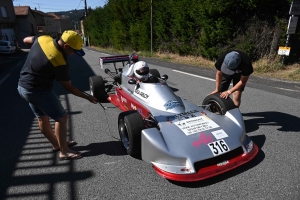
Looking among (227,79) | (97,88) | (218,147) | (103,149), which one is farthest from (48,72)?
(227,79)

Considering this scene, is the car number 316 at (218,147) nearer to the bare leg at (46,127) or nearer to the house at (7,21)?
the bare leg at (46,127)

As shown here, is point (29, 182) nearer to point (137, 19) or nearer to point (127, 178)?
point (127, 178)

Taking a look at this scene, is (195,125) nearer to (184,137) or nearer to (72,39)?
(184,137)

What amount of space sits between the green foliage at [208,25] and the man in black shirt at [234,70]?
6.60 m

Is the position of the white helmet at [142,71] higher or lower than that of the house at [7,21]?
lower

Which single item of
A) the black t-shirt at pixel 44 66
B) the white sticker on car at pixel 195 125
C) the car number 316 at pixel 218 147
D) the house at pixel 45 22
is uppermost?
the house at pixel 45 22

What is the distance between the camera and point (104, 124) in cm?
452

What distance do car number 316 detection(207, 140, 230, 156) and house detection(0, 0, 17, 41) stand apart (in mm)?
44953

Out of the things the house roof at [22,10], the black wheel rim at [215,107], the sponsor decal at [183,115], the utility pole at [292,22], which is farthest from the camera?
the house roof at [22,10]

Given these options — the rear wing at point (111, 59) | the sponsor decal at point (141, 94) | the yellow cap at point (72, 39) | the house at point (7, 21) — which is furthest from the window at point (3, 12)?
the yellow cap at point (72, 39)

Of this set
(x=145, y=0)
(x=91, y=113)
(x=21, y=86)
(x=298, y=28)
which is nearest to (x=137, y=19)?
(x=145, y=0)

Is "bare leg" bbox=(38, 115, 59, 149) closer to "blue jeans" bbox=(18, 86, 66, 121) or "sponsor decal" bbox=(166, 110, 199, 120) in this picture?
"blue jeans" bbox=(18, 86, 66, 121)

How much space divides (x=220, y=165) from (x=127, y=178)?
Answer: 1.15 metres

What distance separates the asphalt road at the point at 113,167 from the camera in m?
2.62
